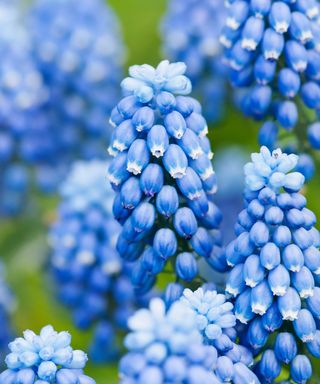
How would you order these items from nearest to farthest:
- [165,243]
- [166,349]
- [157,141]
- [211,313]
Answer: [166,349] → [211,313] → [157,141] → [165,243]

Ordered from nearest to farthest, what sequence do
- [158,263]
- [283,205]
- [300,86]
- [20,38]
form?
[283,205], [158,263], [300,86], [20,38]

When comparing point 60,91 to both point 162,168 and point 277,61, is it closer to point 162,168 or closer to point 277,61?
point 277,61

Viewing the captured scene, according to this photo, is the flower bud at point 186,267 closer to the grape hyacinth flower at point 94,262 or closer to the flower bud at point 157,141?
the flower bud at point 157,141

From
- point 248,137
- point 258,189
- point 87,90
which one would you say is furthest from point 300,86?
point 87,90

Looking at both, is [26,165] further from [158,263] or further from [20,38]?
[158,263]

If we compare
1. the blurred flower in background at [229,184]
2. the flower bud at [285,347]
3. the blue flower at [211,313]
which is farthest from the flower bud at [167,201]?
the blurred flower in background at [229,184]

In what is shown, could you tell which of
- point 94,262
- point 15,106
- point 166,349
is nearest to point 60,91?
point 15,106

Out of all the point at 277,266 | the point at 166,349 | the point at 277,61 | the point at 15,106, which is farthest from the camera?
the point at 15,106
